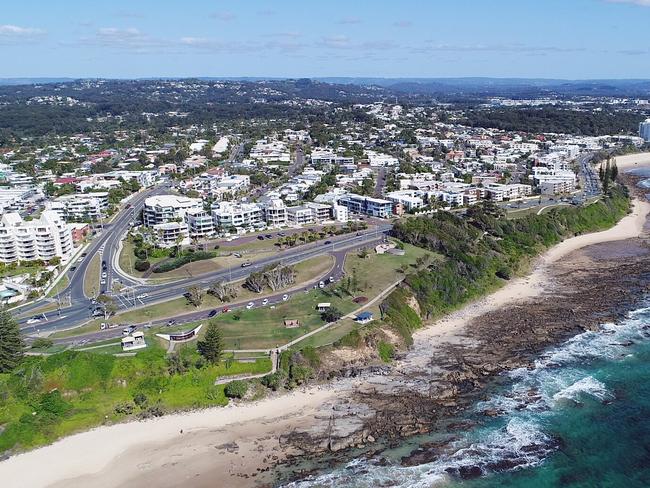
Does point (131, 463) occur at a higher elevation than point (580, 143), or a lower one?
lower

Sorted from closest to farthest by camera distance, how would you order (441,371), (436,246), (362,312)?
(441,371), (362,312), (436,246)

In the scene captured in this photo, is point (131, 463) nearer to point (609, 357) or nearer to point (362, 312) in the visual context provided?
point (362, 312)

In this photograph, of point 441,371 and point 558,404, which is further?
point 441,371

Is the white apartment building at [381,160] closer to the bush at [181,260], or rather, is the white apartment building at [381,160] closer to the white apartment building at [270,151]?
the white apartment building at [270,151]

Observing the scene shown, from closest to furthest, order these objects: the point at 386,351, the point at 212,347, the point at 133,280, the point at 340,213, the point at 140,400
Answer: the point at 140,400, the point at 212,347, the point at 386,351, the point at 133,280, the point at 340,213

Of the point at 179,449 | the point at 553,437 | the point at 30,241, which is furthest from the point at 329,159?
the point at 179,449

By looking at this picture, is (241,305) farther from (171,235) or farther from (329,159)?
(329,159)

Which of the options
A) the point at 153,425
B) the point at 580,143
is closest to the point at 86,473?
the point at 153,425
